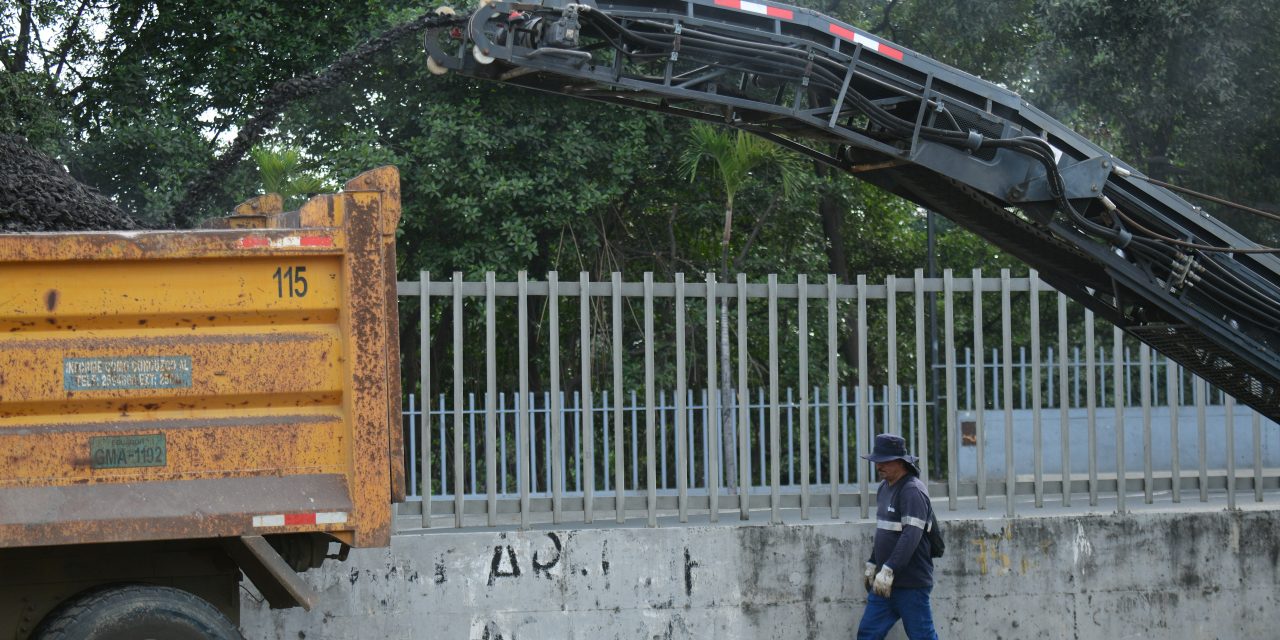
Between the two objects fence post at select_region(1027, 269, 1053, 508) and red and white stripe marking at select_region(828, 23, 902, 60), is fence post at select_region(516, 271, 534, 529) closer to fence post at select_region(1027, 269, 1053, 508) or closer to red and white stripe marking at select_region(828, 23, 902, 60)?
red and white stripe marking at select_region(828, 23, 902, 60)

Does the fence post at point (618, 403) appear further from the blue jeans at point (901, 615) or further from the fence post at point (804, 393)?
the blue jeans at point (901, 615)

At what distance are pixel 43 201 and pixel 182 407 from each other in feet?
4.79

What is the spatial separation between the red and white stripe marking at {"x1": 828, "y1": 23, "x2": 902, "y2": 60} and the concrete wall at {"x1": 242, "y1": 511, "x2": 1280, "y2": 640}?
271 cm

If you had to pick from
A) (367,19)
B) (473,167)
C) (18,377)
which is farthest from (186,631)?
(367,19)

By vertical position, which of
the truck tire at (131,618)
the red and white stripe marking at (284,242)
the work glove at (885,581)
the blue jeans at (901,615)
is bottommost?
the blue jeans at (901,615)

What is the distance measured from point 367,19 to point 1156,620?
10.3 meters

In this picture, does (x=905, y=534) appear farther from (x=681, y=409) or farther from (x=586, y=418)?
(x=586, y=418)

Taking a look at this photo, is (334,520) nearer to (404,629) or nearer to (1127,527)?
(404,629)

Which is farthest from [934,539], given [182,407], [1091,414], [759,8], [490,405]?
[182,407]

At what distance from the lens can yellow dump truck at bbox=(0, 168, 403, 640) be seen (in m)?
4.39

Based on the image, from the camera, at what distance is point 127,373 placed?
4.47m

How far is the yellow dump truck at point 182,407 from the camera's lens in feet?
14.4

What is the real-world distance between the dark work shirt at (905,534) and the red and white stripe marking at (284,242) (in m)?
3.49

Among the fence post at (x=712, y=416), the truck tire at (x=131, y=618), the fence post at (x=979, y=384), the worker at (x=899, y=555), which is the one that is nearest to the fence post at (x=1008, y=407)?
the fence post at (x=979, y=384)
